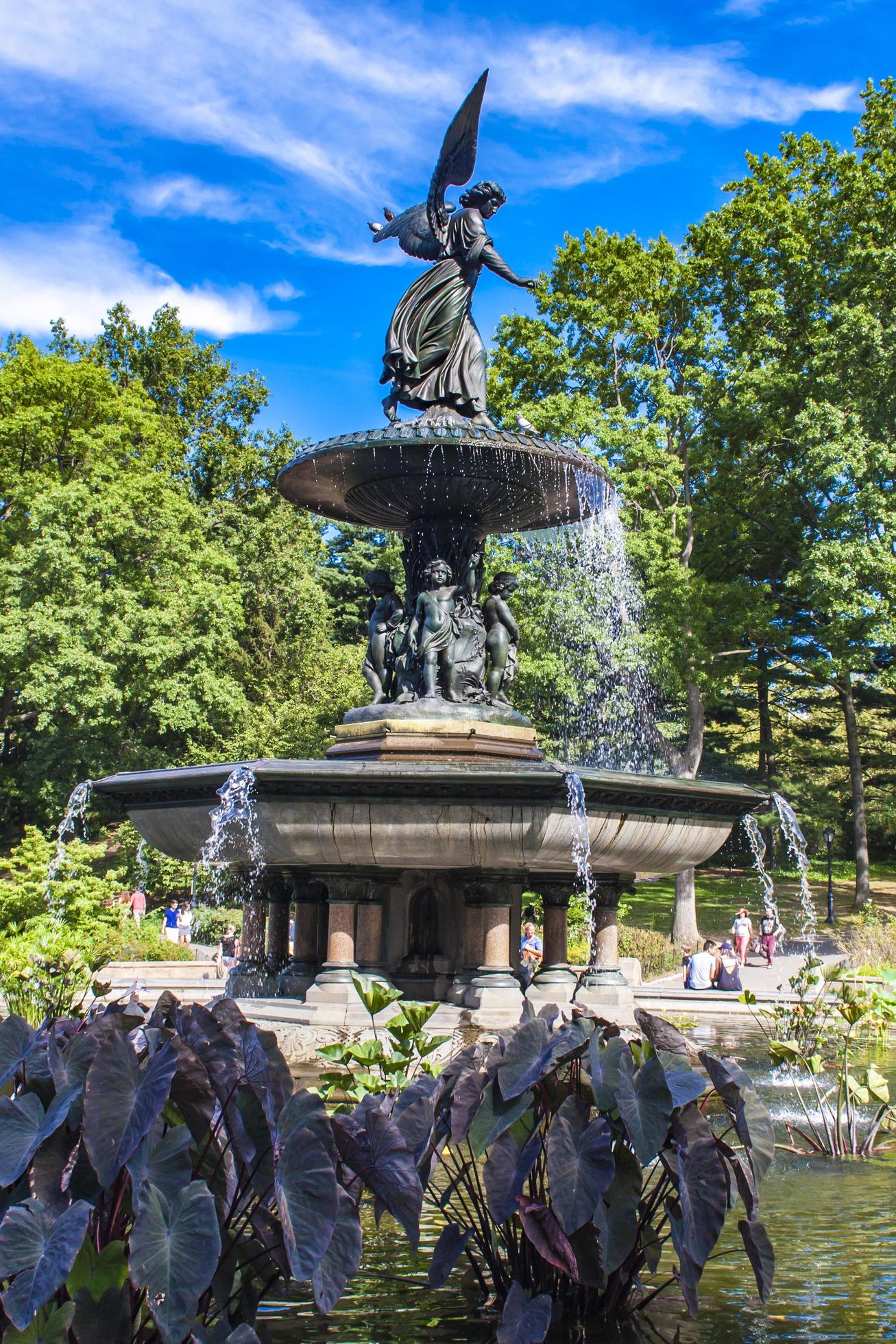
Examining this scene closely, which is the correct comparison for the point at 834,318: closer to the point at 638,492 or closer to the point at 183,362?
the point at 638,492

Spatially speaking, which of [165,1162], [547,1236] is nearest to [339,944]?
[547,1236]

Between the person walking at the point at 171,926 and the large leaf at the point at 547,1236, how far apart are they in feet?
73.3

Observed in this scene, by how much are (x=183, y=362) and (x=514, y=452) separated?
33185 millimetres

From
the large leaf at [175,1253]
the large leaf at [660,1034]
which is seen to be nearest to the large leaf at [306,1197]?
the large leaf at [175,1253]

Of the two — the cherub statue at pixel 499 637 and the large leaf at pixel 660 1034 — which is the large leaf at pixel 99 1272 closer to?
the large leaf at pixel 660 1034

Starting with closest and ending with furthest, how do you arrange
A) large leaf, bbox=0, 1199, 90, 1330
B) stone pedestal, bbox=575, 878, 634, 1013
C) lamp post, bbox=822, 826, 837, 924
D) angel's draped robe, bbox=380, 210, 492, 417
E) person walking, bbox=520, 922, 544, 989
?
large leaf, bbox=0, 1199, 90, 1330 → stone pedestal, bbox=575, 878, 634, 1013 → angel's draped robe, bbox=380, 210, 492, 417 → person walking, bbox=520, 922, 544, 989 → lamp post, bbox=822, 826, 837, 924

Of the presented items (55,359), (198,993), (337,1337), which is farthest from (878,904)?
(337,1337)

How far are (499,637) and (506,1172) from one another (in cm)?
883

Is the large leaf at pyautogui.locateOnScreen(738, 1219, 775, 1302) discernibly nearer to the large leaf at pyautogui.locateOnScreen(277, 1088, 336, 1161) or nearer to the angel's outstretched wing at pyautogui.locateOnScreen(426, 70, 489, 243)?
the large leaf at pyautogui.locateOnScreen(277, 1088, 336, 1161)

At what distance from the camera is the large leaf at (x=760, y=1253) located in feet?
10.1

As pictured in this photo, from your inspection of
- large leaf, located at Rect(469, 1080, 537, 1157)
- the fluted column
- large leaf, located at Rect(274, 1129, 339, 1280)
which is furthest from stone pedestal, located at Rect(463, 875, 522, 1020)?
large leaf, located at Rect(274, 1129, 339, 1280)

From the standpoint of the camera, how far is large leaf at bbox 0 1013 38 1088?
2.85 metres

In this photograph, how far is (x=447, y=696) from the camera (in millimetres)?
11320

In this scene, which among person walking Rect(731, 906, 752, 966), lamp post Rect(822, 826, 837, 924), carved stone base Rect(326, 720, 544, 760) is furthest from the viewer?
lamp post Rect(822, 826, 837, 924)
